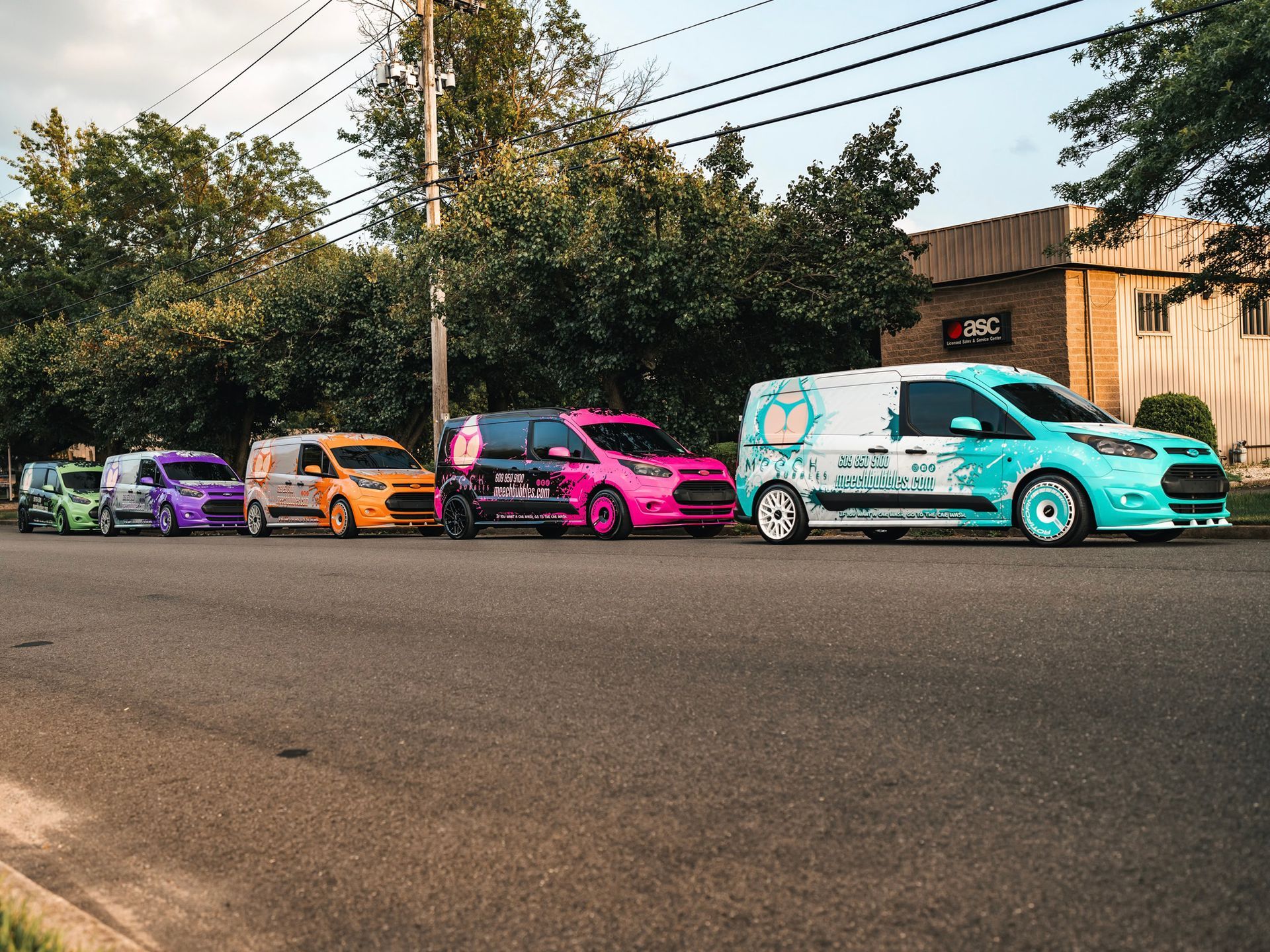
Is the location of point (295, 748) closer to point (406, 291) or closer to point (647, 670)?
point (647, 670)

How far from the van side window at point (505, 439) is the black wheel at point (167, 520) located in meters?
10.5

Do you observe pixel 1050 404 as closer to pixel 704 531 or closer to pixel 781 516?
pixel 781 516

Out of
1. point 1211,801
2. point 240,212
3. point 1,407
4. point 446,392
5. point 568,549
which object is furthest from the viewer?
point 240,212

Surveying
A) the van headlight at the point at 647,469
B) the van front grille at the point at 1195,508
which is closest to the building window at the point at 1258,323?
the van headlight at the point at 647,469

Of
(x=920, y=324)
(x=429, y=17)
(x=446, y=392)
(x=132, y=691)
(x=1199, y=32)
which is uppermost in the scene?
(x=429, y=17)

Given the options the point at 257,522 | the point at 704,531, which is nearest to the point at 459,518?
the point at 704,531

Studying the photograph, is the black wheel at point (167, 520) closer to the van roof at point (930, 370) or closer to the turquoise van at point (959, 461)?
the turquoise van at point (959, 461)

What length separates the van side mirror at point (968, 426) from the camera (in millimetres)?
12883

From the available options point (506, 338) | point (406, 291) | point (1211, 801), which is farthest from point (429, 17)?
point (1211, 801)

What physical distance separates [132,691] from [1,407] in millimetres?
43875

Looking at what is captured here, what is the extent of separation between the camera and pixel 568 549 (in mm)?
14891

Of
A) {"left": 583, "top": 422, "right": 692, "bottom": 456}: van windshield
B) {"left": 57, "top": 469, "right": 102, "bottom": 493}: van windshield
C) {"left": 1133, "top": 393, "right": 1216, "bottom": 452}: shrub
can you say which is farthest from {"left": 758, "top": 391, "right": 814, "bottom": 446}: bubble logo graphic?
{"left": 57, "top": 469, "right": 102, "bottom": 493}: van windshield

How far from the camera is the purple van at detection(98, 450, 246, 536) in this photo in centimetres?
2634

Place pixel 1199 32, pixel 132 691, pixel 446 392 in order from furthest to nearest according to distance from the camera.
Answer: pixel 446 392 → pixel 1199 32 → pixel 132 691
